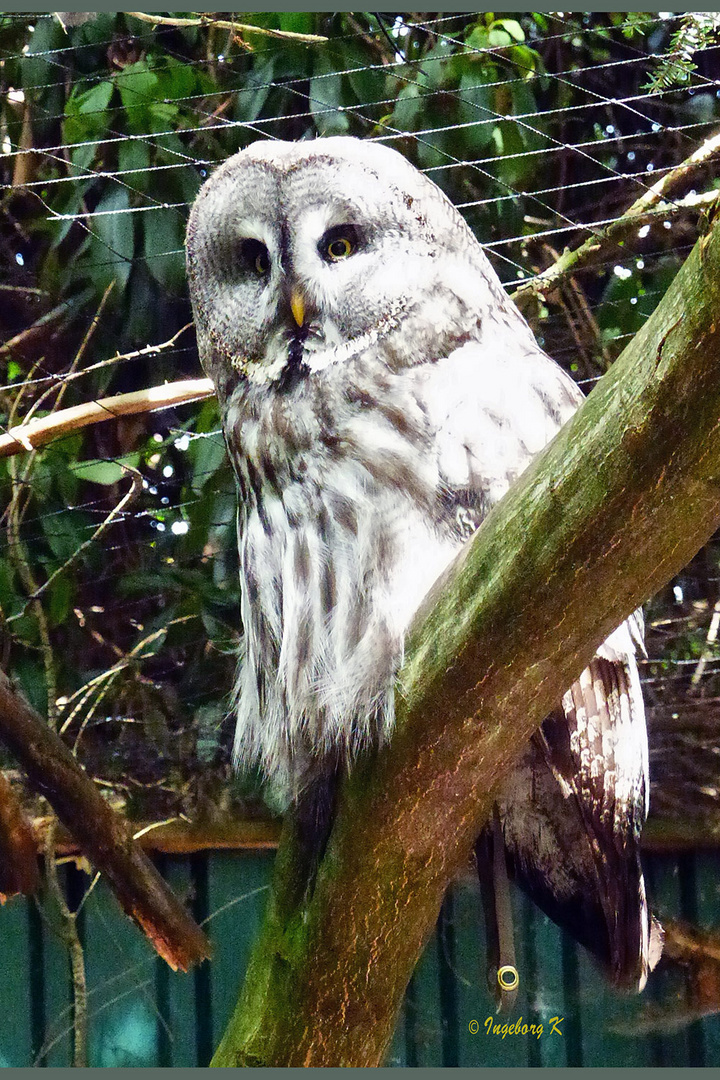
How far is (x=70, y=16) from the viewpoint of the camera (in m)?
1.75

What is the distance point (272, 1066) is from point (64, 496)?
1055mm

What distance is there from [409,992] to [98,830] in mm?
615

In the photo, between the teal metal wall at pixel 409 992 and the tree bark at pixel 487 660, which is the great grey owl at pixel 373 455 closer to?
the tree bark at pixel 487 660

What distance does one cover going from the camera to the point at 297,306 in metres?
1.41

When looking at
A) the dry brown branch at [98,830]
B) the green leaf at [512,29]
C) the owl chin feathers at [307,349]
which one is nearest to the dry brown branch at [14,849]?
the dry brown branch at [98,830]

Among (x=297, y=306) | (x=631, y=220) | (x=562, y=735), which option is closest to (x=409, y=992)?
(x=562, y=735)

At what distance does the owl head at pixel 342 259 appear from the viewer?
1.39m

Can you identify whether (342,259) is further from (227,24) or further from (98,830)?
(98,830)

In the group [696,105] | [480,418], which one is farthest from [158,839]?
[696,105]

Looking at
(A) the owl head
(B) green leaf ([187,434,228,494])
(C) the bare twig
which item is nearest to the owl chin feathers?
(A) the owl head

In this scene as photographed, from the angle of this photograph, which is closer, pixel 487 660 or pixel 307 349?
pixel 487 660

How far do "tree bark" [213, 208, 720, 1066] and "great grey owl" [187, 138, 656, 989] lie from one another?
0.39ft

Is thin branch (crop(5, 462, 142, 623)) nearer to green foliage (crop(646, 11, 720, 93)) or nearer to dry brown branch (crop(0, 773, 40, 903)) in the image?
dry brown branch (crop(0, 773, 40, 903))

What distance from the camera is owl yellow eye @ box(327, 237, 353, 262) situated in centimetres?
144
